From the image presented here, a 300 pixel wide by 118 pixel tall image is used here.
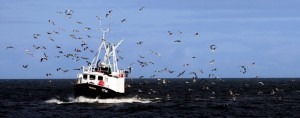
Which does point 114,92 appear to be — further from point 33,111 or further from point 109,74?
point 33,111

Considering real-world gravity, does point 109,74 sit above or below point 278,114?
above

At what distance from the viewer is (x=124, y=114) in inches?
2367

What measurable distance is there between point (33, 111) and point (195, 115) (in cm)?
1700

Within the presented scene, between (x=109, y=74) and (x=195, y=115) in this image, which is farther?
(x=109, y=74)

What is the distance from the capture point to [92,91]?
69750mm

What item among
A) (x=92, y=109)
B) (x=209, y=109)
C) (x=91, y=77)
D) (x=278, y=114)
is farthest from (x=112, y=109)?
(x=278, y=114)

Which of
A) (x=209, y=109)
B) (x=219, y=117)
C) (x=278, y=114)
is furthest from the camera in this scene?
(x=209, y=109)

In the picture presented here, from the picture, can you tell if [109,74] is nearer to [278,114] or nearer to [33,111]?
[33,111]

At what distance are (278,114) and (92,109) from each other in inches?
773

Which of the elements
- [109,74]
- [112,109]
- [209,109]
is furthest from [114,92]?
[209,109]

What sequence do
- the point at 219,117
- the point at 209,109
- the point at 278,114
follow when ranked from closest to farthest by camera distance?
the point at 219,117, the point at 278,114, the point at 209,109

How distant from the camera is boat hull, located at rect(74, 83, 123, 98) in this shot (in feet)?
227

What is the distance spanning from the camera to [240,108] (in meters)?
70.2

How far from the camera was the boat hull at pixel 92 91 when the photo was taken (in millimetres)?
69075
